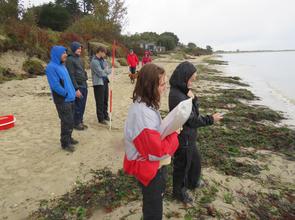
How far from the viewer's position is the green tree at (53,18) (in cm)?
3158

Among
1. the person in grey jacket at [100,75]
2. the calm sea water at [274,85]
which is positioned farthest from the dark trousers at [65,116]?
the calm sea water at [274,85]

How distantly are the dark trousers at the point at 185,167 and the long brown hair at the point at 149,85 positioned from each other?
1208mm

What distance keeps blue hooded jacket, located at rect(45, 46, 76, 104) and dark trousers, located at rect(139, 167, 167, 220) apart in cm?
290

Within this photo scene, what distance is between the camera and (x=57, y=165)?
4980 millimetres

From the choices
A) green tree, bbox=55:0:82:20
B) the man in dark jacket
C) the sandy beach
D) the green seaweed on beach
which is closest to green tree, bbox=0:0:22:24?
the sandy beach

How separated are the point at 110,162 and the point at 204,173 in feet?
5.42

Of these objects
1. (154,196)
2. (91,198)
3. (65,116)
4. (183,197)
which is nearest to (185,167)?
(183,197)

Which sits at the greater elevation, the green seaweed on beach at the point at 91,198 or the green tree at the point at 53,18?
the green tree at the point at 53,18

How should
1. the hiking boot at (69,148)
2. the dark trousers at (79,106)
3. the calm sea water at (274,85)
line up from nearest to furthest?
the hiking boot at (69,148)
the dark trousers at (79,106)
the calm sea water at (274,85)

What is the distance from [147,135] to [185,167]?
142cm

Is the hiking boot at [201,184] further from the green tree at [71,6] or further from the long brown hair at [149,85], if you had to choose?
the green tree at [71,6]

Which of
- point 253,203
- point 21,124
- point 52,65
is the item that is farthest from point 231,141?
point 21,124

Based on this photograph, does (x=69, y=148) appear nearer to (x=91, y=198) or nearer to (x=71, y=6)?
(x=91, y=198)

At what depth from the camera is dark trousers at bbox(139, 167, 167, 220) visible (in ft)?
8.96
